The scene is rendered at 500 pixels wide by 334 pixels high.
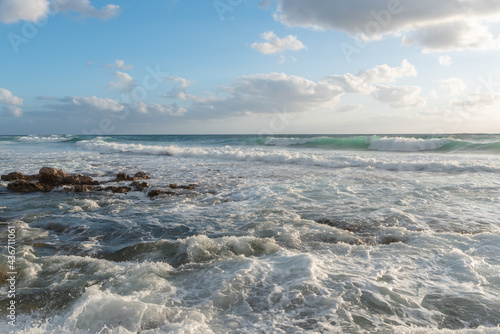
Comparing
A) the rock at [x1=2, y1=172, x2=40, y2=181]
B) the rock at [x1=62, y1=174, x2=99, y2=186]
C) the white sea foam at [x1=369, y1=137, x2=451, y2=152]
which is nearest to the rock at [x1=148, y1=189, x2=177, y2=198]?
the rock at [x1=62, y1=174, x2=99, y2=186]

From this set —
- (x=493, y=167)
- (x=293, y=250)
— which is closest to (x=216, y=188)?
(x=293, y=250)

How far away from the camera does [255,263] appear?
4.11 metres

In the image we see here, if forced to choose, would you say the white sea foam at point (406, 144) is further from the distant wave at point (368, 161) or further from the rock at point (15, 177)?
the rock at point (15, 177)

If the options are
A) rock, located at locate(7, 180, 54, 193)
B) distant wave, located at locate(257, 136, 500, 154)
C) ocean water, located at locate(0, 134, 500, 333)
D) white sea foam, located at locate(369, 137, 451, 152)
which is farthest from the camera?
white sea foam, located at locate(369, 137, 451, 152)

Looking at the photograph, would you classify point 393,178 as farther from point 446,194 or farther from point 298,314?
point 298,314

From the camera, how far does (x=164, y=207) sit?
7.57 metres

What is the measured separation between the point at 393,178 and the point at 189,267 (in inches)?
390

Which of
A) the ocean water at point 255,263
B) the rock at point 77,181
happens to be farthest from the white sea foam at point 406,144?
the rock at point 77,181

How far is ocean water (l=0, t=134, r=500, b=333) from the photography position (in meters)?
2.95

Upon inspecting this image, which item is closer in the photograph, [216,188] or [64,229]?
[64,229]

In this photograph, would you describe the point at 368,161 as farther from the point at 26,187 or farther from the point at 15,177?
the point at 15,177

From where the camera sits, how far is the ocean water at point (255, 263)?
116 inches

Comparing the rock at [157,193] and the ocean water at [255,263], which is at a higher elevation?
the rock at [157,193]

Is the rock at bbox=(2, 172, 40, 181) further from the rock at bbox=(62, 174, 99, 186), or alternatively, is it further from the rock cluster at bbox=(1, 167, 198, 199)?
the rock at bbox=(62, 174, 99, 186)
